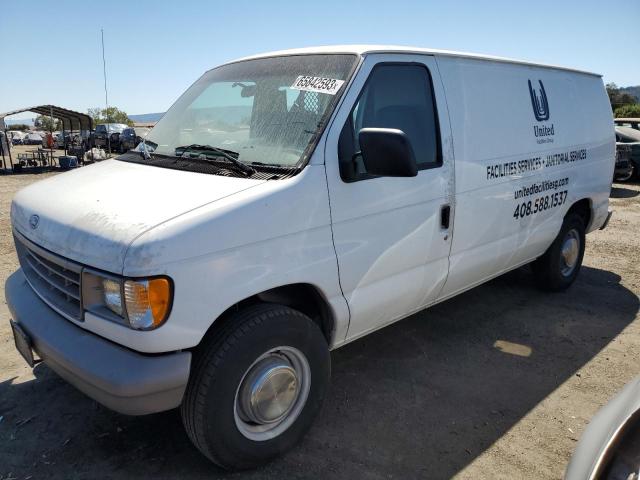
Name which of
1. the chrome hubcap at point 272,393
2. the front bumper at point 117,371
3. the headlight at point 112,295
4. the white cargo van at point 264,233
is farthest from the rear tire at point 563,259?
the headlight at point 112,295

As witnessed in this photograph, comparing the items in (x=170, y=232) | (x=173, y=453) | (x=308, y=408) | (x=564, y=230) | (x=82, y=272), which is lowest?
(x=173, y=453)

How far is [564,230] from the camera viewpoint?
16.7ft

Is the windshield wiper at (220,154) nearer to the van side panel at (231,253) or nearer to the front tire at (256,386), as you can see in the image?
the van side panel at (231,253)

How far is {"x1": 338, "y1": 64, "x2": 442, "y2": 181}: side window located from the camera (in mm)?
2771

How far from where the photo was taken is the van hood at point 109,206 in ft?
7.22

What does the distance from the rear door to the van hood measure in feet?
1.91

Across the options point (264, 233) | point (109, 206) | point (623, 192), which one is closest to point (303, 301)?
point (264, 233)

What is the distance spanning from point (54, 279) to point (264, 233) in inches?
45.3

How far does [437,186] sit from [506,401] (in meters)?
1.49

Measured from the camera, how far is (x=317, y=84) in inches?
114

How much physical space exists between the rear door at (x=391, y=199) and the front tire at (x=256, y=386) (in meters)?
0.41

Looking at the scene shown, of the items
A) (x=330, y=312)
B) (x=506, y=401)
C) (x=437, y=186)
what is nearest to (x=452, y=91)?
(x=437, y=186)

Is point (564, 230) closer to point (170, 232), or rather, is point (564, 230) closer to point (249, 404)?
point (249, 404)

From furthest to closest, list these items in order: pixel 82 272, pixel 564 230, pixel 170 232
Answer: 1. pixel 564 230
2. pixel 82 272
3. pixel 170 232
